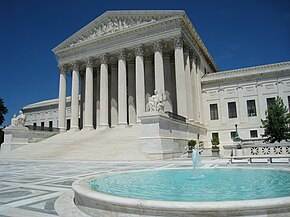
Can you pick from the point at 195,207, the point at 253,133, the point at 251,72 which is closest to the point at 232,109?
the point at 253,133

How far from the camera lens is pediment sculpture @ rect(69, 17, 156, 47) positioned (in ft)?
118

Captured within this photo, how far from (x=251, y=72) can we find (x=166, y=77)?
12.8 meters

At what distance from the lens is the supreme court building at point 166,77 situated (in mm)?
33250

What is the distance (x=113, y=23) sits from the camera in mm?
38594

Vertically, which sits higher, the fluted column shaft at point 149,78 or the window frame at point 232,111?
the fluted column shaft at point 149,78

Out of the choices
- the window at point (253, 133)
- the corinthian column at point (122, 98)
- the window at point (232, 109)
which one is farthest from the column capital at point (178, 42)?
the window at point (253, 133)

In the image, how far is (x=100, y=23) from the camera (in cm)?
4000

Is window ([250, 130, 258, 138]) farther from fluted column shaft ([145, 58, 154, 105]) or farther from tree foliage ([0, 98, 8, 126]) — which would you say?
tree foliage ([0, 98, 8, 126])

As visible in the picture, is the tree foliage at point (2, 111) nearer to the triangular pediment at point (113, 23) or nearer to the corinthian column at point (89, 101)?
the triangular pediment at point (113, 23)

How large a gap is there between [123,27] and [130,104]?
39.6 feet

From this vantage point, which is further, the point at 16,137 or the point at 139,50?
the point at 139,50

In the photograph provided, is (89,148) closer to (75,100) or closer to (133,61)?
(75,100)

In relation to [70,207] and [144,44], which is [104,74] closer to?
[144,44]

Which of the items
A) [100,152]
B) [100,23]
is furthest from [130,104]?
[100,152]
